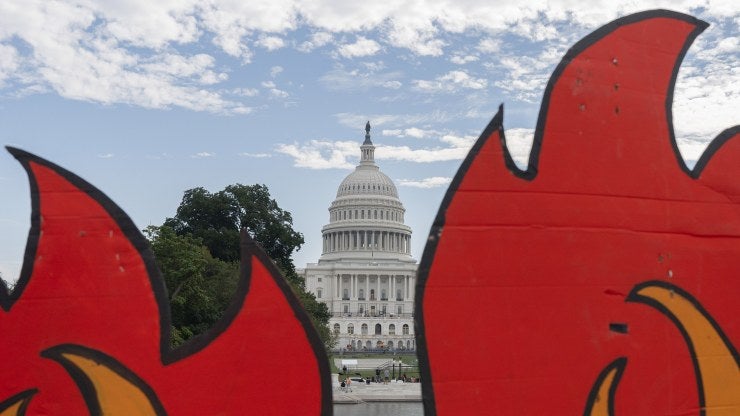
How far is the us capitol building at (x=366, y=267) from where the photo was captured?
3989 inches

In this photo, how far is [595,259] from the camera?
220 inches

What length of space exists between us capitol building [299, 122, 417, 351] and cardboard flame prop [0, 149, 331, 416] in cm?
9594

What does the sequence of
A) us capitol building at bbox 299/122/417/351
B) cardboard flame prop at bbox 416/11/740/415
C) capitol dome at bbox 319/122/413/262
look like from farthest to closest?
capitol dome at bbox 319/122/413/262, us capitol building at bbox 299/122/417/351, cardboard flame prop at bbox 416/11/740/415

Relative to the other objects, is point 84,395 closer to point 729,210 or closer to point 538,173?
point 538,173

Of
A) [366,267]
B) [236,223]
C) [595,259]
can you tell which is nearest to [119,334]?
[595,259]

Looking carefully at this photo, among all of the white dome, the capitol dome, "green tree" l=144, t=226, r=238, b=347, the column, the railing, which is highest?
the white dome

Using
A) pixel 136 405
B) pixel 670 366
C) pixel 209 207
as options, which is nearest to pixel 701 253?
pixel 670 366

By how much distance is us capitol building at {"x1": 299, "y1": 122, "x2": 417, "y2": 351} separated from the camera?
101 meters

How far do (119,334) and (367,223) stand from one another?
3868 inches

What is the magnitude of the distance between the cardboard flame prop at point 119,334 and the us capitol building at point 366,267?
95.9 metres

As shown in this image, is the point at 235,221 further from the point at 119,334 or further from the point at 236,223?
the point at 119,334

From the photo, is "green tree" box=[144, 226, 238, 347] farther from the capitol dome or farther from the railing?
the capitol dome

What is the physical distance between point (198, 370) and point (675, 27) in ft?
13.3

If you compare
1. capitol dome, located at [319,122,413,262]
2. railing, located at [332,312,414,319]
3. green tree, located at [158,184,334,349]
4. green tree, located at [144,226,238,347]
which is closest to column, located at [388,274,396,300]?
railing, located at [332,312,414,319]
